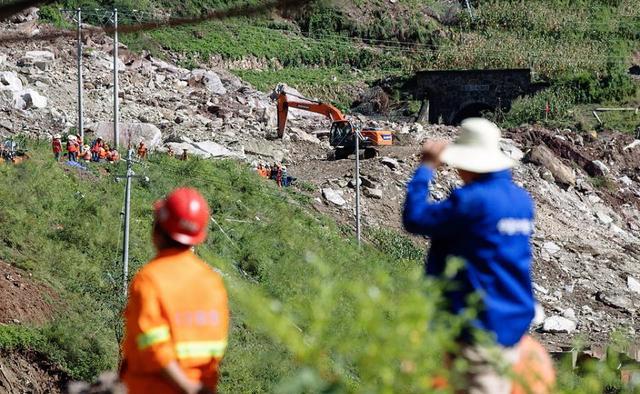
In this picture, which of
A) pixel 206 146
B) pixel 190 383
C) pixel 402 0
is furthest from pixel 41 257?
pixel 402 0

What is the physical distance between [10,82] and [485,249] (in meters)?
39.6

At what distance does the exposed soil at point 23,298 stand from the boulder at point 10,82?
56.9 feet

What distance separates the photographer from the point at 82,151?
111ft

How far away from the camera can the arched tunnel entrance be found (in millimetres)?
55403

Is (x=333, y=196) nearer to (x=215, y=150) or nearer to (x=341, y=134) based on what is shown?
(x=341, y=134)

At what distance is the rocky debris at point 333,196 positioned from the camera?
3759 centimetres

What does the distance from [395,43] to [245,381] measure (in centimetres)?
4707

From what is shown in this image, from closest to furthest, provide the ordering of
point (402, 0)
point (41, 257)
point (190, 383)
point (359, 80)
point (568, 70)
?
point (190, 383), point (41, 257), point (568, 70), point (359, 80), point (402, 0)

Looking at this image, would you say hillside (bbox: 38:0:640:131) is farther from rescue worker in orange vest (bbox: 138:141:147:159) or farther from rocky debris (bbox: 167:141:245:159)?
rescue worker in orange vest (bbox: 138:141:147:159)

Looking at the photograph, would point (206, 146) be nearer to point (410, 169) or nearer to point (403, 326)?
point (410, 169)

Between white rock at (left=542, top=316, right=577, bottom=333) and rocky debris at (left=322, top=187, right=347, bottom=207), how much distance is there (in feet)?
25.0

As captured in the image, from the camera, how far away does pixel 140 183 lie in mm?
33500

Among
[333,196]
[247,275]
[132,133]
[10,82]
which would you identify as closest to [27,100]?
[10,82]

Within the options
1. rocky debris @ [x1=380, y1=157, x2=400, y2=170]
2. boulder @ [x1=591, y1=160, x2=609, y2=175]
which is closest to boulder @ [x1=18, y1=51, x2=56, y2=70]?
rocky debris @ [x1=380, y1=157, x2=400, y2=170]
